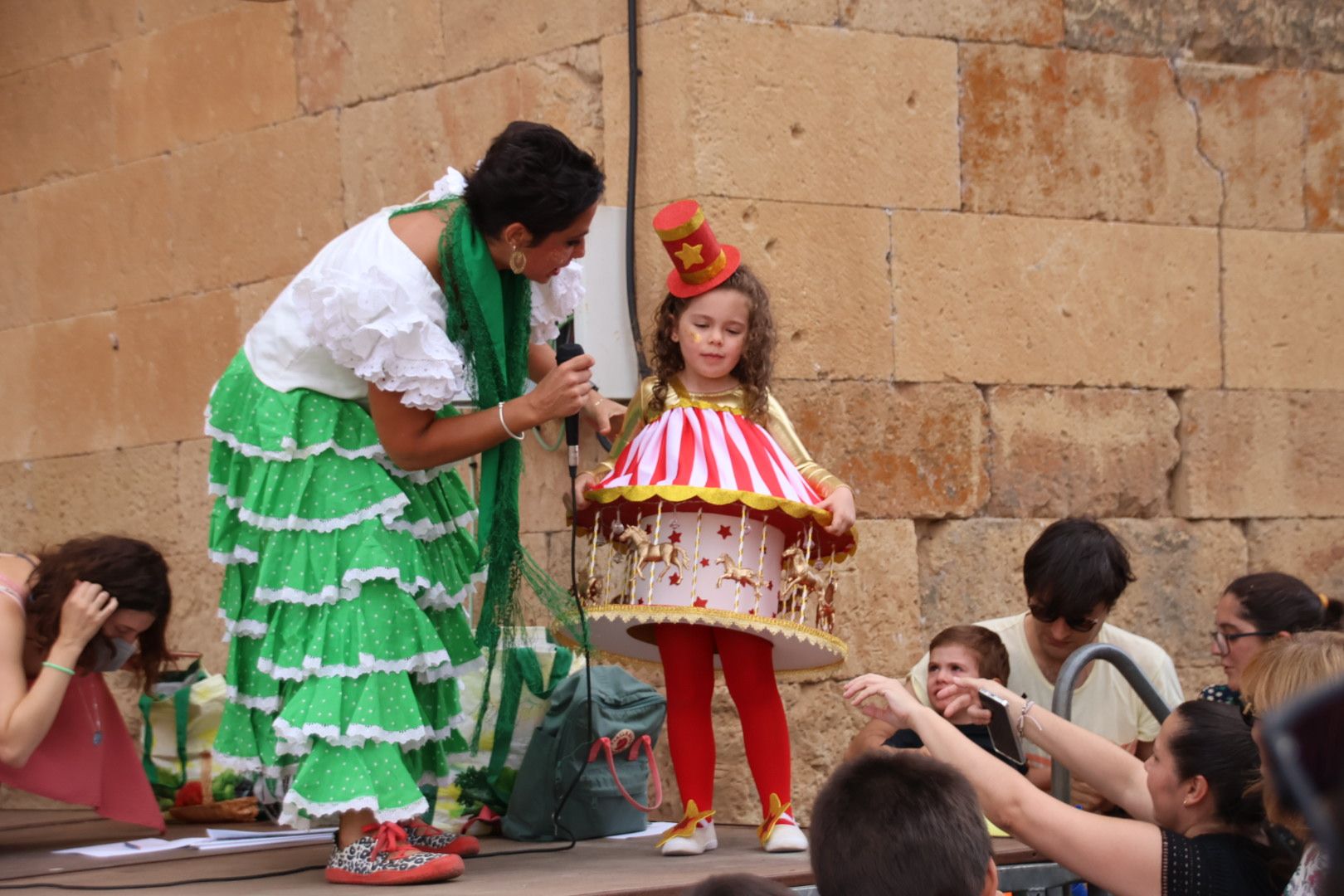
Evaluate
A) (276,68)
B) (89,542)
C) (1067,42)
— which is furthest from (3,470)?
(1067,42)

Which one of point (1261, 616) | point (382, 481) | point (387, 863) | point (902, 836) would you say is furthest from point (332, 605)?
point (1261, 616)

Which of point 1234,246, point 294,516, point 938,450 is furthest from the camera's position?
point 1234,246

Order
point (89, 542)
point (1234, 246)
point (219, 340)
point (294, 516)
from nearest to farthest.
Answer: point (294, 516) → point (89, 542) → point (1234, 246) → point (219, 340)

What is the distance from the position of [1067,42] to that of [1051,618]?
2440 millimetres

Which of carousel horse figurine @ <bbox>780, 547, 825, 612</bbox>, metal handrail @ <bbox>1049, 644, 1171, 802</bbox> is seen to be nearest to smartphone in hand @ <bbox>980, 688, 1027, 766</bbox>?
metal handrail @ <bbox>1049, 644, 1171, 802</bbox>

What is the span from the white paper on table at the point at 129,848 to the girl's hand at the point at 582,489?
1.51m

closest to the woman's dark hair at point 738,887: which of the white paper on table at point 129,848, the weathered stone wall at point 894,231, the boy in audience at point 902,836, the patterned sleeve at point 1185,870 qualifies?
the boy in audience at point 902,836

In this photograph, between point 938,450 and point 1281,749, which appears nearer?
point 1281,749

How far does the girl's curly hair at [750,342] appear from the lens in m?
3.97

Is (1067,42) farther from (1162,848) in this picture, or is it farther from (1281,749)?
(1281,749)

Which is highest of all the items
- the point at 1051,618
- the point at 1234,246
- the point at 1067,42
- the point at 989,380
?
the point at 1067,42

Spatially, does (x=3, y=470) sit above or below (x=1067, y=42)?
below

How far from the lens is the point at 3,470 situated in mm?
7340

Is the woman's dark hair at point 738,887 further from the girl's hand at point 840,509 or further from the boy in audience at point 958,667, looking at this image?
the boy in audience at point 958,667
